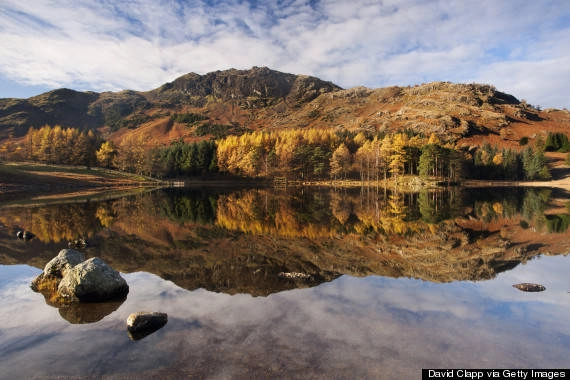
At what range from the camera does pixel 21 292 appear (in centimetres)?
1275

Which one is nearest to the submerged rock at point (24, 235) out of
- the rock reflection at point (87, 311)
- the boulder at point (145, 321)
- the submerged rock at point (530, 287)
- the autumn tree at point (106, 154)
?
the rock reflection at point (87, 311)

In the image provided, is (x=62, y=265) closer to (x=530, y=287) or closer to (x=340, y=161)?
(x=530, y=287)

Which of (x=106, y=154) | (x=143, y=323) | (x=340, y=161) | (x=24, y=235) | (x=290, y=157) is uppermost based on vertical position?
(x=106, y=154)

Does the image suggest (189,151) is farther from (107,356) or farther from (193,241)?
(107,356)

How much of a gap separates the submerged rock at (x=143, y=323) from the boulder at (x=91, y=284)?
115 inches

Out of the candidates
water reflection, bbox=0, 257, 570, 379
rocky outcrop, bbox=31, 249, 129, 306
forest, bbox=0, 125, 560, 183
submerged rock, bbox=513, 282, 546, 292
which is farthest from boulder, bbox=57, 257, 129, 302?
forest, bbox=0, 125, 560, 183

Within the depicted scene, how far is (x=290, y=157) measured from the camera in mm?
122375

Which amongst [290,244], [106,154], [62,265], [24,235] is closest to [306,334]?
[62,265]

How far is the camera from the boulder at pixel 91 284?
1128cm

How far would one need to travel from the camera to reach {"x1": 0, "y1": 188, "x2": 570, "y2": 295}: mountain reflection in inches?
587

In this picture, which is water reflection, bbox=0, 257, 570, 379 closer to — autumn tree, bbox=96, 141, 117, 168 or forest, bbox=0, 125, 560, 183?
forest, bbox=0, 125, 560, 183

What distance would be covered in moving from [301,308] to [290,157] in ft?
370

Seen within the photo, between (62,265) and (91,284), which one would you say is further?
(62,265)

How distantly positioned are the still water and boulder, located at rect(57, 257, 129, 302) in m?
0.57
